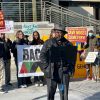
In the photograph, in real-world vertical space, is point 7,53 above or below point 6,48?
below

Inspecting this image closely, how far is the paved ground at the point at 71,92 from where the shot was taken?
1131 centimetres

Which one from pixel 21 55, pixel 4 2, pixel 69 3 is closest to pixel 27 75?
pixel 21 55

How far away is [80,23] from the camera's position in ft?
85.1

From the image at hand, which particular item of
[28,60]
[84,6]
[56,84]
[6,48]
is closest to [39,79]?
[28,60]

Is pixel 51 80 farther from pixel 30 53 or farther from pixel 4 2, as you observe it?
pixel 4 2

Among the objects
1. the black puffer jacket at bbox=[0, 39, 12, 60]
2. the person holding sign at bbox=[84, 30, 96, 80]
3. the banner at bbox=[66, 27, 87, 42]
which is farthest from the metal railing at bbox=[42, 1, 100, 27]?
the black puffer jacket at bbox=[0, 39, 12, 60]

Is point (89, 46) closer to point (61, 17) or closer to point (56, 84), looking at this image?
point (56, 84)

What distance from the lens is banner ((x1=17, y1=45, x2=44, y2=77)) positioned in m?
12.9

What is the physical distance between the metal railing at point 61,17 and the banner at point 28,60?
1123 centimetres

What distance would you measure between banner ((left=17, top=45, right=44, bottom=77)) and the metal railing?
36.8 ft

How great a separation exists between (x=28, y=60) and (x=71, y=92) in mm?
1818

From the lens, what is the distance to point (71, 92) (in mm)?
11938

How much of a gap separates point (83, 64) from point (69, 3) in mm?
18823

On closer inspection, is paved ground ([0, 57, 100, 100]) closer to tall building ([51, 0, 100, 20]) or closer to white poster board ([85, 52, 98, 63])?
white poster board ([85, 52, 98, 63])
